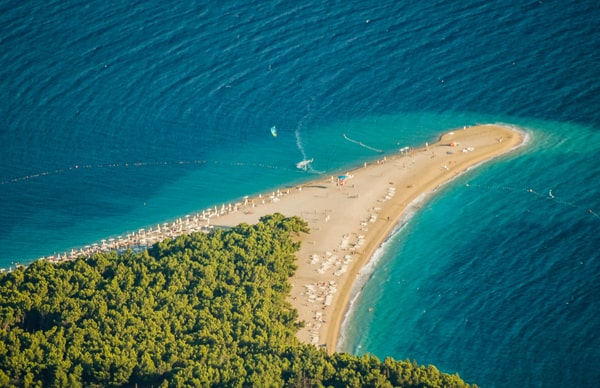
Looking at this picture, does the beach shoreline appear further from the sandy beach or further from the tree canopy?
the tree canopy

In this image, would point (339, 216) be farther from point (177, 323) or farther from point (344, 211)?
point (177, 323)

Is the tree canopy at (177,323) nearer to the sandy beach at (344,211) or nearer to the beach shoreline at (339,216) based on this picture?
the sandy beach at (344,211)

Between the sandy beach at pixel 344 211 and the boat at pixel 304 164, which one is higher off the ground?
the boat at pixel 304 164

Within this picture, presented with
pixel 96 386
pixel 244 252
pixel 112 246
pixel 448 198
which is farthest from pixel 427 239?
pixel 96 386

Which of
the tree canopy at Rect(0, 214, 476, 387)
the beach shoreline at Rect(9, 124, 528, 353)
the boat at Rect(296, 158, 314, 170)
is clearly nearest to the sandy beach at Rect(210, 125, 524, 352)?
the beach shoreline at Rect(9, 124, 528, 353)

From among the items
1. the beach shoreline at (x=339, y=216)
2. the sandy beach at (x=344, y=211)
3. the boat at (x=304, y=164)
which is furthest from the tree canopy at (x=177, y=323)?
the boat at (x=304, y=164)
